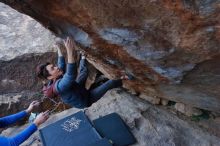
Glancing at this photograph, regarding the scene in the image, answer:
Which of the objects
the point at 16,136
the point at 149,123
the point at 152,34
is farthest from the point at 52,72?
the point at 152,34

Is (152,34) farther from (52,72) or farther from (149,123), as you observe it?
(149,123)

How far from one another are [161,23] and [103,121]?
235 centimetres

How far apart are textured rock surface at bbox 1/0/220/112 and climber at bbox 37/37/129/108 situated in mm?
277

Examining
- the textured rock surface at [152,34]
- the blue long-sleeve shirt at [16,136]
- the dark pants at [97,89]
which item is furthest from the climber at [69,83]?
the blue long-sleeve shirt at [16,136]

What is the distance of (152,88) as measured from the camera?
14.9ft

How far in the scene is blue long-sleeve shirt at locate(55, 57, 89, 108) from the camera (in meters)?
4.12

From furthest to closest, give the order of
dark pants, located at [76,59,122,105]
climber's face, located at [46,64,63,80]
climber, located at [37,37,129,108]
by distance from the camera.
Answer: dark pants, located at [76,59,122,105], climber's face, located at [46,64,63,80], climber, located at [37,37,129,108]

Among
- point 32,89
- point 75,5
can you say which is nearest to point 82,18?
point 75,5

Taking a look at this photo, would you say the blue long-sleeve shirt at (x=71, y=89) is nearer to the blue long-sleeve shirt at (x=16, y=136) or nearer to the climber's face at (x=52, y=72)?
the climber's face at (x=52, y=72)

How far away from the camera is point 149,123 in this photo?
4641 millimetres

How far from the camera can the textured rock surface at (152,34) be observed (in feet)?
8.44

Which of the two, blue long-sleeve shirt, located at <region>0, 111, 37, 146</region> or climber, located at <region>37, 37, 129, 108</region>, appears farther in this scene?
climber, located at <region>37, 37, 129, 108</region>

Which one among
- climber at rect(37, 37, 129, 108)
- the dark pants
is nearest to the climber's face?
climber at rect(37, 37, 129, 108)

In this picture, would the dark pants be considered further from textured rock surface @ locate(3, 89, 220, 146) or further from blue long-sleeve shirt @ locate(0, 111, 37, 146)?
blue long-sleeve shirt @ locate(0, 111, 37, 146)
